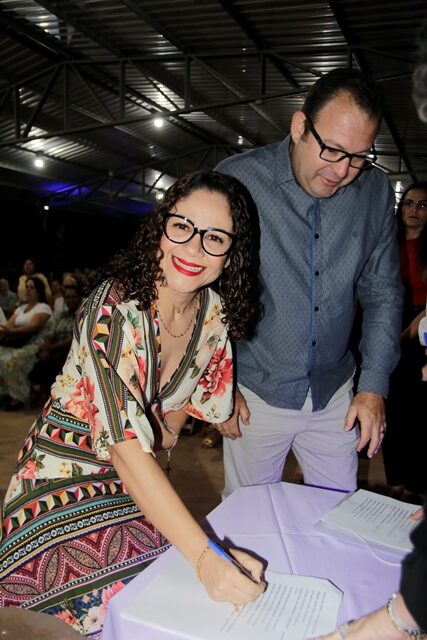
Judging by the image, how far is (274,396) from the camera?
1.88 metres

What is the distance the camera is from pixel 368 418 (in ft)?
5.84

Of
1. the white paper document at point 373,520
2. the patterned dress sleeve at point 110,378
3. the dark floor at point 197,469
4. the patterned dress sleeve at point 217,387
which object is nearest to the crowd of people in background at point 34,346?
the dark floor at point 197,469

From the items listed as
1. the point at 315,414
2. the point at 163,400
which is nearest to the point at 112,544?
the point at 163,400

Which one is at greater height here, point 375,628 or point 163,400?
point 163,400

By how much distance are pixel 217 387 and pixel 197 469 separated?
8.35 ft

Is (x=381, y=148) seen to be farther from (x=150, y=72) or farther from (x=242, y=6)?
(x=242, y=6)

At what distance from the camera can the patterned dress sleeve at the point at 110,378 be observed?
50.2 inches

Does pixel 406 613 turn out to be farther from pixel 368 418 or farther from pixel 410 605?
pixel 368 418

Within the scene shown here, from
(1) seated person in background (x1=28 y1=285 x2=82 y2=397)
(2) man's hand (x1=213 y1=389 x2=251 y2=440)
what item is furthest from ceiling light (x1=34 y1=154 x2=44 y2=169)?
(2) man's hand (x1=213 y1=389 x2=251 y2=440)

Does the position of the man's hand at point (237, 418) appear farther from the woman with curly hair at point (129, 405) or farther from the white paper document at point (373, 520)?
the white paper document at point (373, 520)

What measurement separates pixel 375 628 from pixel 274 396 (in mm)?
1019

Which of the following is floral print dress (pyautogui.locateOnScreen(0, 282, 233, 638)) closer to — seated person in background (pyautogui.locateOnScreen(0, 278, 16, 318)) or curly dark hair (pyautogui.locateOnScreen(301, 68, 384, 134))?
curly dark hair (pyautogui.locateOnScreen(301, 68, 384, 134))

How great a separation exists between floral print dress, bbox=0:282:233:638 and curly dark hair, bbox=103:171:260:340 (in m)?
0.05

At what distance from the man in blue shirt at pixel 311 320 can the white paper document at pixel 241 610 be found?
2.61 feet
